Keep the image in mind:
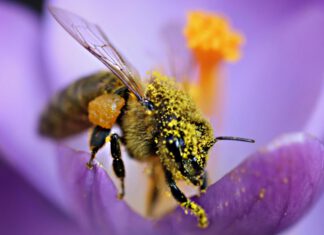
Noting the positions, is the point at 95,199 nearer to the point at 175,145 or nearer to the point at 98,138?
the point at 98,138

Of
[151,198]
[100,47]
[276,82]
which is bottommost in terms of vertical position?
[276,82]

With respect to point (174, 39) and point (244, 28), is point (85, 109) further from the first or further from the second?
point (244, 28)

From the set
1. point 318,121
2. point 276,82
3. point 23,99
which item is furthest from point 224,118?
point 23,99

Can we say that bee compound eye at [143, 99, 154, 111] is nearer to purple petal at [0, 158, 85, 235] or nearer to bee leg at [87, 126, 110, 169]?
bee leg at [87, 126, 110, 169]

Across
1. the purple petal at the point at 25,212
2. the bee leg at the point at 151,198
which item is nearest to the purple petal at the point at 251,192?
the bee leg at the point at 151,198

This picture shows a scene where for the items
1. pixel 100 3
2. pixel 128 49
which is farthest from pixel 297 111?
pixel 100 3

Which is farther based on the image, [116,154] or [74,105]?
[74,105]

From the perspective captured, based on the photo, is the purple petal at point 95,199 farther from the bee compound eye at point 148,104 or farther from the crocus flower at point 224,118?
the bee compound eye at point 148,104
